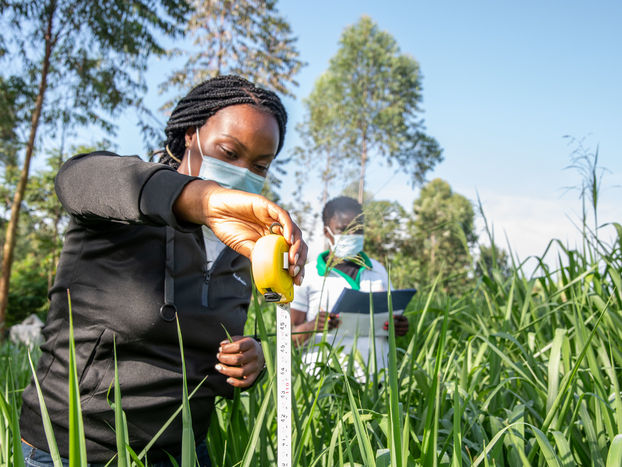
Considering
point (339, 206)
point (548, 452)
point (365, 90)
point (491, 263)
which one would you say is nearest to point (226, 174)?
point (548, 452)

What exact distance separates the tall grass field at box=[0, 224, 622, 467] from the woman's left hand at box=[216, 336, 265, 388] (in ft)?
0.20

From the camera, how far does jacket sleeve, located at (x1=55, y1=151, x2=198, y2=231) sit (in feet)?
2.92

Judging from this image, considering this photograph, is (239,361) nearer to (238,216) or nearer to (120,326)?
(120,326)

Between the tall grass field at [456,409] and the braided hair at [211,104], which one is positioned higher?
the braided hair at [211,104]

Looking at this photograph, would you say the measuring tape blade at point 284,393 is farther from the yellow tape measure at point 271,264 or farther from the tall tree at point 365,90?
the tall tree at point 365,90

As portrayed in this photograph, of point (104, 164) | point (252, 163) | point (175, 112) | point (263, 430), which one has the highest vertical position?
point (175, 112)

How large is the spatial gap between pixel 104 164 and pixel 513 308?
2.18m

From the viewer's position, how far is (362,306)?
106 inches

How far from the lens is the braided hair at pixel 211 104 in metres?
1.61

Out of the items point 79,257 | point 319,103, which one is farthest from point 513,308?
point 319,103

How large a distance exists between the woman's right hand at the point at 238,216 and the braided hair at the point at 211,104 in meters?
0.77

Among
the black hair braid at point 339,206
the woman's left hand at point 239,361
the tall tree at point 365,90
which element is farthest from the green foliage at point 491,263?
the tall tree at point 365,90

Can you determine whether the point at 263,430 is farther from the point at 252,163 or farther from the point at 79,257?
the point at 252,163

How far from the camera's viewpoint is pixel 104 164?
1.01 m
